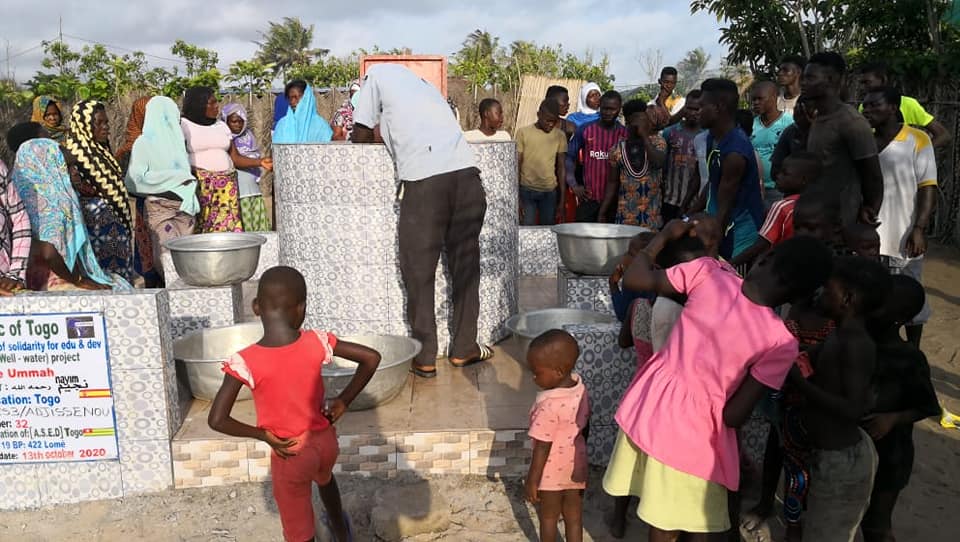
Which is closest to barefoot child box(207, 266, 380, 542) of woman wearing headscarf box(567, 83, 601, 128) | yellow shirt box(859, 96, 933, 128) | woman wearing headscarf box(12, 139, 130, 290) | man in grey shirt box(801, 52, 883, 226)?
woman wearing headscarf box(12, 139, 130, 290)

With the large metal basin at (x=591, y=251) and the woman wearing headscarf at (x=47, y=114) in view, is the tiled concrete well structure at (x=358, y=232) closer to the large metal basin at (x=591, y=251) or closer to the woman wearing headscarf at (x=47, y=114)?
the large metal basin at (x=591, y=251)

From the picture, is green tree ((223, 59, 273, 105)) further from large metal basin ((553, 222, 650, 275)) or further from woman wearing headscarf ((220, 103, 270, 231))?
large metal basin ((553, 222, 650, 275))

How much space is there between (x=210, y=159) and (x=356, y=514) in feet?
13.0

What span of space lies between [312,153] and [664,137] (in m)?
2.97

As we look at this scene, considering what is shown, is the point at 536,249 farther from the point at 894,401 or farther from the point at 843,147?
the point at 894,401

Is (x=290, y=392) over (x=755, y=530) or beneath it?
over

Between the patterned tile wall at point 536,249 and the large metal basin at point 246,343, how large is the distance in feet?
8.82

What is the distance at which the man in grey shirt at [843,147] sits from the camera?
3.58m

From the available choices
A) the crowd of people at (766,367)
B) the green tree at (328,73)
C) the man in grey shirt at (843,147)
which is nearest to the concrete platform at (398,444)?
the crowd of people at (766,367)

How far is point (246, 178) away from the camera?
275 inches

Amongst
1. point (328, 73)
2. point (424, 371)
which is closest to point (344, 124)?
point (424, 371)

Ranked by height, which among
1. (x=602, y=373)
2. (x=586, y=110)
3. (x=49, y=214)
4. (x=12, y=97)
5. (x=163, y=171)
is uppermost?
(x=12, y=97)

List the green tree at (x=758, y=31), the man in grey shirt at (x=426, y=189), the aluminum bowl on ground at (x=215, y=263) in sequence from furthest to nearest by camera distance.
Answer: the green tree at (x=758, y=31) → the aluminum bowl on ground at (x=215, y=263) → the man in grey shirt at (x=426, y=189)

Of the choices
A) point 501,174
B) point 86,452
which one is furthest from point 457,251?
point 86,452
